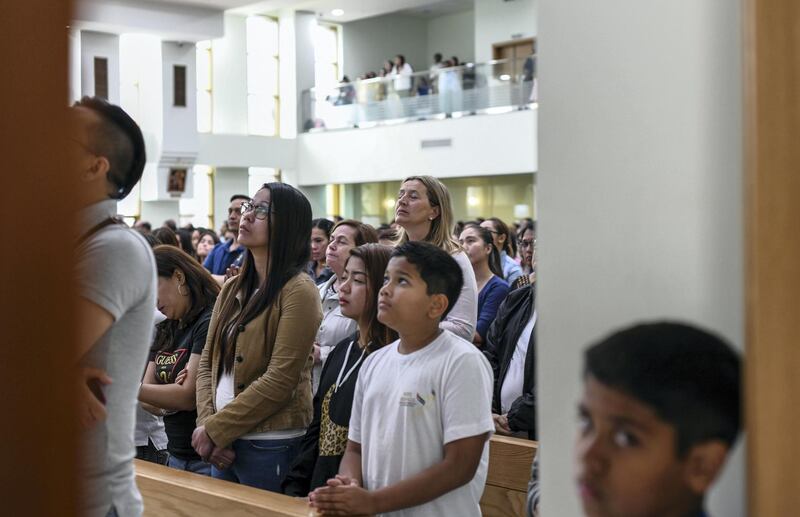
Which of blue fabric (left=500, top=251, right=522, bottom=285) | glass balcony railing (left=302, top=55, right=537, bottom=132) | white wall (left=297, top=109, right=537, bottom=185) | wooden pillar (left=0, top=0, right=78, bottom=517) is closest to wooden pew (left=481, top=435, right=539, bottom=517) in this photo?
wooden pillar (left=0, top=0, right=78, bottom=517)

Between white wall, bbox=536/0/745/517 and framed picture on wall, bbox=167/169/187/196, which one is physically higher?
framed picture on wall, bbox=167/169/187/196

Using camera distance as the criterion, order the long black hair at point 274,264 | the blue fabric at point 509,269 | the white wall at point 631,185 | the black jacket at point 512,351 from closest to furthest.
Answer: the white wall at point 631,185
the long black hair at point 274,264
the black jacket at point 512,351
the blue fabric at point 509,269

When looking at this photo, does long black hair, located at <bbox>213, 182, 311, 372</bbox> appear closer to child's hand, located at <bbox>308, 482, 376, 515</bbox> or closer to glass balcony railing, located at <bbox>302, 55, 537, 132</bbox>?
child's hand, located at <bbox>308, 482, 376, 515</bbox>

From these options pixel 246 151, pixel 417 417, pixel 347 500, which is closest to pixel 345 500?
pixel 347 500

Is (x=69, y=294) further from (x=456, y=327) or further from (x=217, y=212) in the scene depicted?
(x=217, y=212)

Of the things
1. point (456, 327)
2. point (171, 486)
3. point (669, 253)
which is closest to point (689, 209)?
point (669, 253)

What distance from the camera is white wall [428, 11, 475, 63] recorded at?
81.8ft

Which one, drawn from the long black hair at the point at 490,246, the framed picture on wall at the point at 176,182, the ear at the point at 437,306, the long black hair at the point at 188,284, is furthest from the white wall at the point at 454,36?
the ear at the point at 437,306

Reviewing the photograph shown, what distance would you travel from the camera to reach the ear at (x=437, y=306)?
2.58 m

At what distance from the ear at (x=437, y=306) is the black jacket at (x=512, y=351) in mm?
1183

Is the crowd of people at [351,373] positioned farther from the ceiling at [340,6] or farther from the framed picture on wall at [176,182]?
the ceiling at [340,6]

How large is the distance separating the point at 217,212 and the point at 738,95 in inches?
827

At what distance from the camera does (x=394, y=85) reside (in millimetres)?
19375

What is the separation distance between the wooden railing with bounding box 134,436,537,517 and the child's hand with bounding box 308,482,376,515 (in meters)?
0.06
